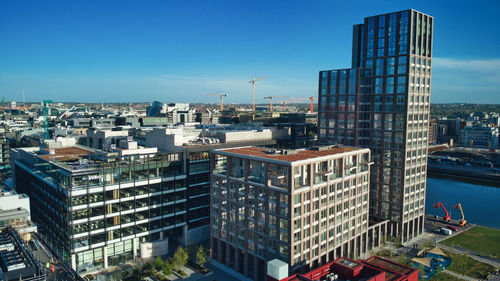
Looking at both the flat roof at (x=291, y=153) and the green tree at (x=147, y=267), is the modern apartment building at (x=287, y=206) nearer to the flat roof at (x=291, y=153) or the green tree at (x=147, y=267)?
the flat roof at (x=291, y=153)

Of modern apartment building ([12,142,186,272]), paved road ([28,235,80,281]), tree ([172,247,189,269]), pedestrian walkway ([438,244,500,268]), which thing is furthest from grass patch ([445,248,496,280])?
paved road ([28,235,80,281])

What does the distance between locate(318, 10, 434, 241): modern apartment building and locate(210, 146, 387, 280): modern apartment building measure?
380 inches

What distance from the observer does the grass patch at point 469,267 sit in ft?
170

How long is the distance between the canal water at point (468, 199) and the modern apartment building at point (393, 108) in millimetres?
22278

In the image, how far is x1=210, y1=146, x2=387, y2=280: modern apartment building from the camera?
146 ft

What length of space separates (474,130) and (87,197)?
207 m

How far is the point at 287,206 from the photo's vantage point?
43625 millimetres

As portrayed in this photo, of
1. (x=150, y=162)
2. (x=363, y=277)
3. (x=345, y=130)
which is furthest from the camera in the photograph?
(x=345, y=130)

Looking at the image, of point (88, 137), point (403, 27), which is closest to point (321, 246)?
point (403, 27)

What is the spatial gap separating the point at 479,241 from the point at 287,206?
1674 inches

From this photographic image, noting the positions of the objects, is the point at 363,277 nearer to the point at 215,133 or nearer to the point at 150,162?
the point at 150,162

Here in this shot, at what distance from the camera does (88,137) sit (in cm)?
7781

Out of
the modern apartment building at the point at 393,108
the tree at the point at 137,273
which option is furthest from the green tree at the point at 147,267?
the modern apartment building at the point at 393,108

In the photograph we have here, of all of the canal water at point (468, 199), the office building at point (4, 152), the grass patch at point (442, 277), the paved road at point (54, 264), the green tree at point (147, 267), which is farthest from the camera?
the office building at point (4, 152)
